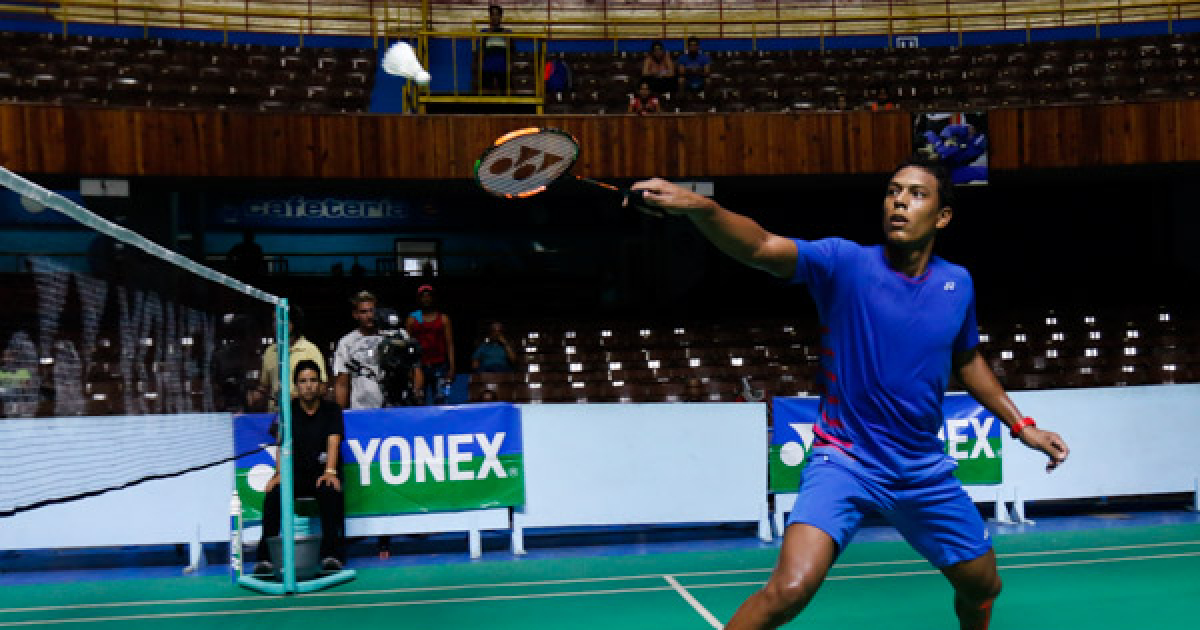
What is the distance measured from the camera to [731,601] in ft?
20.0

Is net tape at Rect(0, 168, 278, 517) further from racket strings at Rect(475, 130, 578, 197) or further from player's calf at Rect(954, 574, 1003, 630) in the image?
player's calf at Rect(954, 574, 1003, 630)

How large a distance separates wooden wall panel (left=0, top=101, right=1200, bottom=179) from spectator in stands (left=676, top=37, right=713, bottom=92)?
5.75ft

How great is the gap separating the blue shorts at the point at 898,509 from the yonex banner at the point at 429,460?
15.2 ft

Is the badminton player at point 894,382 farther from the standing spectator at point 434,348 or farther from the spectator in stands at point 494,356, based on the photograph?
the spectator in stands at point 494,356

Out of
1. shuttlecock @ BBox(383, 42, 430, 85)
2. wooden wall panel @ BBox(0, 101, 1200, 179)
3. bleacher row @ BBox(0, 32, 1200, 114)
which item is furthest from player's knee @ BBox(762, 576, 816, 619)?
bleacher row @ BBox(0, 32, 1200, 114)

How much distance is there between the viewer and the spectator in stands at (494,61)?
15.1m

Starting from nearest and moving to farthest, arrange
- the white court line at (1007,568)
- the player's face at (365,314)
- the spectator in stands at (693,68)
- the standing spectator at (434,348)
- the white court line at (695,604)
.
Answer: the white court line at (695,604)
the white court line at (1007,568)
the player's face at (365,314)
the standing spectator at (434,348)
the spectator in stands at (693,68)

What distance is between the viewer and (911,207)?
331 cm

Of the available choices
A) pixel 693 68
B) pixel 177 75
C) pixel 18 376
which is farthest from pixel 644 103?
pixel 18 376

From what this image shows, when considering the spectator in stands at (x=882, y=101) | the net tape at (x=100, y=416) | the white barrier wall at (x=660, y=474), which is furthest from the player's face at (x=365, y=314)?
the spectator in stands at (x=882, y=101)

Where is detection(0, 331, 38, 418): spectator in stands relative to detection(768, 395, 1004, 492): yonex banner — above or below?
above

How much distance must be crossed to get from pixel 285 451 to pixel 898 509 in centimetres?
437

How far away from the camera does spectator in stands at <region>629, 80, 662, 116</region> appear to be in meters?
Result: 14.8

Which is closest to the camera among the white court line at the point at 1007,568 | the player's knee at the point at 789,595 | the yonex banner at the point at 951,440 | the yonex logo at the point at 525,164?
the player's knee at the point at 789,595
